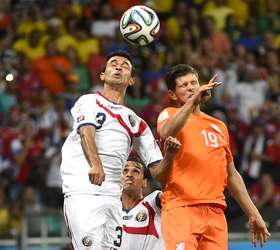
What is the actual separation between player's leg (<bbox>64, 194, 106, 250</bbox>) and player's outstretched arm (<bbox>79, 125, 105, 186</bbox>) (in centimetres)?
44

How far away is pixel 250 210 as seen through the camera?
9250 mm

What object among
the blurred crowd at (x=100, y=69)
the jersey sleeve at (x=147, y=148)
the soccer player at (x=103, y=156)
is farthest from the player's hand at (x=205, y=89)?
the blurred crowd at (x=100, y=69)

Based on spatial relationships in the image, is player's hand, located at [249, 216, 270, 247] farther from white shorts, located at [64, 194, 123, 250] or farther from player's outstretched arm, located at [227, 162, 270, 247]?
white shorts, located at [64, 194, 123, 250]

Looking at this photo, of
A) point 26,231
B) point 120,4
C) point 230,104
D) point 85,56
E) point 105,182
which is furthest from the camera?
point 120,4

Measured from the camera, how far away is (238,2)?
19.6 metres

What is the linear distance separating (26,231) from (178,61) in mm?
5209

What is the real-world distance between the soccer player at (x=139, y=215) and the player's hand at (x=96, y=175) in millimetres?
1277

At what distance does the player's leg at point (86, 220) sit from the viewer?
343 inches

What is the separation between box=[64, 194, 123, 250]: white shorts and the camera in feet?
28.7

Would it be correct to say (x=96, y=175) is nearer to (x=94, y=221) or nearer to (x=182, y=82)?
(x=94, y=221)

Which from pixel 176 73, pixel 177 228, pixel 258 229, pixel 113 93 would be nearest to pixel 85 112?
pixel 113 93

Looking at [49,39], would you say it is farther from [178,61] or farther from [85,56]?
[178,61]

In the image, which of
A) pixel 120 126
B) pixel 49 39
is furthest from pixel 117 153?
pixel 49 39

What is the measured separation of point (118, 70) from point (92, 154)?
96 cm
